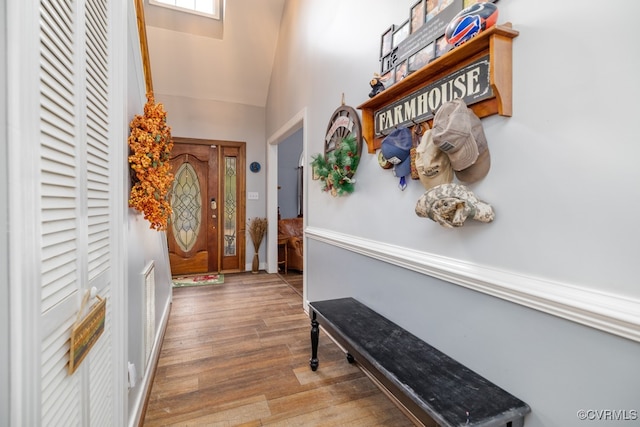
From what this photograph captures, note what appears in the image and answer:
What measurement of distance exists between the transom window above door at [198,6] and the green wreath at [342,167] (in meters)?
3.27

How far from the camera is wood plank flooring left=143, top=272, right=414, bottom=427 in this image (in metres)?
1.72

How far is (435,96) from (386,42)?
0.67 metres

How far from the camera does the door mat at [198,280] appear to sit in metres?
4.30

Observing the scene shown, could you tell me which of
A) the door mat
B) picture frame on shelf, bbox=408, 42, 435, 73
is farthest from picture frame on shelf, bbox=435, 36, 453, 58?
the door mat

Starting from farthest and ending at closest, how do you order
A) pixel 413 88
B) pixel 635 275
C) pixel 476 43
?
1. pixel 413 88
2. pixel 476 43
3. pixel 635 275

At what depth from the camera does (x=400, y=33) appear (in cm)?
175

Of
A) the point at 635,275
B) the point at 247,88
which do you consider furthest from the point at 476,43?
the point at 247,88

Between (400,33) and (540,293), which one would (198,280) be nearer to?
(400,33)

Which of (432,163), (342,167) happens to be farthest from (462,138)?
(342,167)

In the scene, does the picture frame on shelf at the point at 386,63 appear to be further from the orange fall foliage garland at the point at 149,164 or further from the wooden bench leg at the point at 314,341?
the wooden bench leg at the point at 314,341

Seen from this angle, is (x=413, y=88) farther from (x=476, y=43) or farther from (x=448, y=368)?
(x=448, y=368)

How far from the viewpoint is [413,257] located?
65.7 inches

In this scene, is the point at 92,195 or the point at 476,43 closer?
the point at 92,195

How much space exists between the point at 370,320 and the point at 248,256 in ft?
11.7
